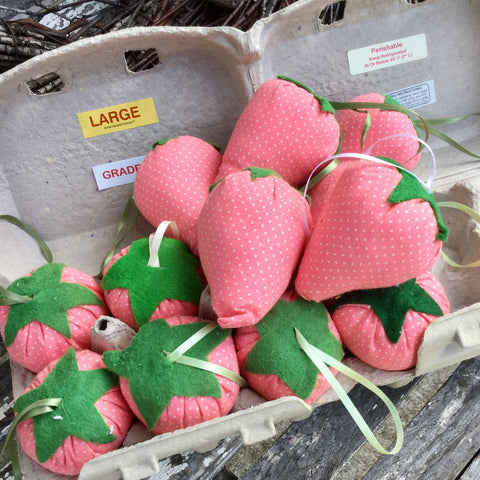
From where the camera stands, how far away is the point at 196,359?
55cm

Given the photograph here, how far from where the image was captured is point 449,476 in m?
0.79

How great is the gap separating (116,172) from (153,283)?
11.5 inches

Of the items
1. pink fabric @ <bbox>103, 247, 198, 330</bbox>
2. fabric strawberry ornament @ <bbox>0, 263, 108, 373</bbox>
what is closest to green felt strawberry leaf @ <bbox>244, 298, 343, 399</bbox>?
pink fabric @ <bbox>103, 247, 198, 330</bbox>

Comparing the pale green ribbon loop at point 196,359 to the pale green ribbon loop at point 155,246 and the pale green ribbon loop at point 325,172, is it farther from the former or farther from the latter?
the pale green ribbon loop at point 325,172

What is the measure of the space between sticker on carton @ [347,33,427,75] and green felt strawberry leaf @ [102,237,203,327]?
44 centimetres

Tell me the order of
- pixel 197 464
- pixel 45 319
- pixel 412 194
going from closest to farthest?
pixel 412 194 → pixel 45 319 → pixel 197 464

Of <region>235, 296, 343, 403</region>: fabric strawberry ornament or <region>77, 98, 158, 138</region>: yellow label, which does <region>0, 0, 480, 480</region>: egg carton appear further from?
<region>235, 296, 343, 403</region>: fabric strawberry ornament

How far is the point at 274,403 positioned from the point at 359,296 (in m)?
0.17

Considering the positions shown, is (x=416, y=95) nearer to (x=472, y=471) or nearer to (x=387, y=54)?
A: (x=387, y=54)

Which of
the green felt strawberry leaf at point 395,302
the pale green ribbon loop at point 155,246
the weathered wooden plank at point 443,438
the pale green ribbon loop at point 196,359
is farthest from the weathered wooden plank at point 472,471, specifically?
the pale green ribbon loop at point 155,246

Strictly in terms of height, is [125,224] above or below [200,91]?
below

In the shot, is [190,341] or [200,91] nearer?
[190,341]

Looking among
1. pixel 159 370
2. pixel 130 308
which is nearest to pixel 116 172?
pixel 130 308

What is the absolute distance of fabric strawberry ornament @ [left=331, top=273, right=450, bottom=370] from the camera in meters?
0.57
